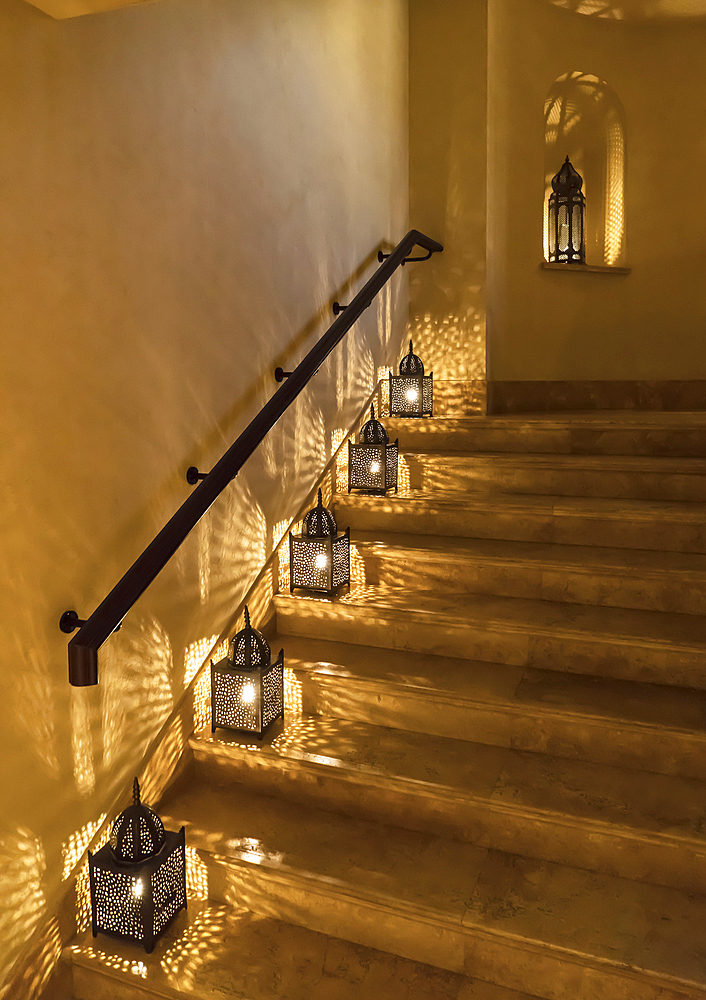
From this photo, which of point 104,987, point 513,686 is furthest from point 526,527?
point 104,987

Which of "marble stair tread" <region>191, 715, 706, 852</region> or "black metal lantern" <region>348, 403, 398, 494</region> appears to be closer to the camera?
"marble stair tread" <region>191, 715, 706, 852</region>

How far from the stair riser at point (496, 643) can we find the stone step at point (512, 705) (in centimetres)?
3

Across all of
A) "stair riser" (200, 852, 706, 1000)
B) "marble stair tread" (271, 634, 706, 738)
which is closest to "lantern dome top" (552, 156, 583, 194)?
"marble stair tread" (271, 634, 706, 738)

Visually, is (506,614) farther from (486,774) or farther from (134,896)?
(134,896)

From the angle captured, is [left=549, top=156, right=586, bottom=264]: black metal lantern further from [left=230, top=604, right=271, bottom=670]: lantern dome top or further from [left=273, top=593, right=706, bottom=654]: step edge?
[left=230, top=604, right=271, bottom=670]: lantern dome top

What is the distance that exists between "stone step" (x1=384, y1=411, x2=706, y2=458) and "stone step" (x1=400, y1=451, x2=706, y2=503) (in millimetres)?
103

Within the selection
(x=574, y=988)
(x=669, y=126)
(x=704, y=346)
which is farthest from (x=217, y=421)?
(x=669, y=126)

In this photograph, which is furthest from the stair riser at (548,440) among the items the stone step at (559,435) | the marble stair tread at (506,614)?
the marble stair tread at (506,614)

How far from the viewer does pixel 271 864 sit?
173 cm

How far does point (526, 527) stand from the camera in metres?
2.72

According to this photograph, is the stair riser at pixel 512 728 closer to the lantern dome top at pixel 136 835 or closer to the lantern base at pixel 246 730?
the lantern base at pixel 246 730

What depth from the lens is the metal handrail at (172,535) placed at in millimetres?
1436

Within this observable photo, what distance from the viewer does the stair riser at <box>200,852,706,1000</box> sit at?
56.8 inches

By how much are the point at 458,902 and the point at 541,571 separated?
3.85ft
